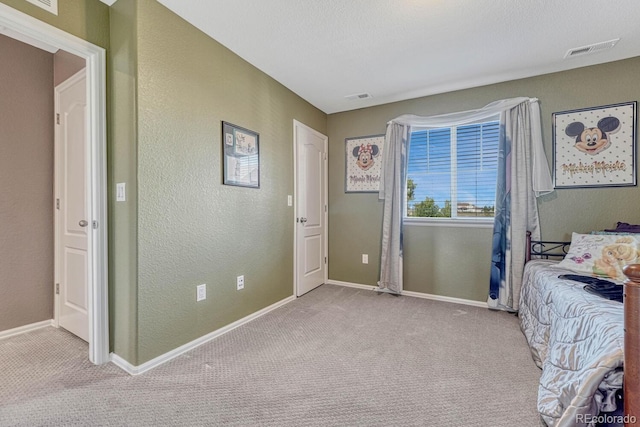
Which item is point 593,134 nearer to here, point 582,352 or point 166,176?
point 582,352

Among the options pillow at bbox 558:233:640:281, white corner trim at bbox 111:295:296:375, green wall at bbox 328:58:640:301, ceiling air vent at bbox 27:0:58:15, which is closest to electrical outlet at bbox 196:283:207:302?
white corner trim at bbox 111:295:296:375

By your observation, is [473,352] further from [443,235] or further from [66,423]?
[66,423]

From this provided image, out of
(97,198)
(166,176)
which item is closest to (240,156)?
(166,176)

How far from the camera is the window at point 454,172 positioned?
3068 millimetres

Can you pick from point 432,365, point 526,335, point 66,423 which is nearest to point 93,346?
point 66,423

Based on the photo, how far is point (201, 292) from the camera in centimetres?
218

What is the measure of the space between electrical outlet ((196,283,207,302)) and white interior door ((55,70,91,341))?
0.81 m

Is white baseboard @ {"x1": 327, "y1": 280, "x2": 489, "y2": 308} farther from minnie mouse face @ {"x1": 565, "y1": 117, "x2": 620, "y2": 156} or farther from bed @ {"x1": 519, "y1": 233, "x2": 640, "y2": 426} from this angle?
minnie mouse face @ {"x1": 565, "y1": 117, "x2": 620, "y2": 156}

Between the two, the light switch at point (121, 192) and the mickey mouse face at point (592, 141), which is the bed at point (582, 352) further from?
the light switch at point (121, 192)

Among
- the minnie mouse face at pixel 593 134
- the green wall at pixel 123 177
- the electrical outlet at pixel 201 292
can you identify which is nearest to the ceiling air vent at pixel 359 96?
the minnie mouse face at pixel 593 134

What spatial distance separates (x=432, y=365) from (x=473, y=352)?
40cm

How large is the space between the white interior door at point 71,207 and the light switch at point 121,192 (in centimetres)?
44

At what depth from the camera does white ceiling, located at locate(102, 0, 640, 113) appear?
188 centimetres

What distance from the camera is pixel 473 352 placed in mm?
2059
